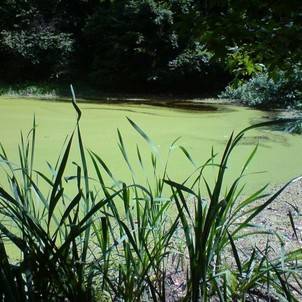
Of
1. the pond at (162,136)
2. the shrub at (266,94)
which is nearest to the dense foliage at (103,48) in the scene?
the shrub at (266,94)

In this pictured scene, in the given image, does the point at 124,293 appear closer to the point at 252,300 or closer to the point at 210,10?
the point at 252,300

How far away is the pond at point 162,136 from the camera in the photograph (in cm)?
364

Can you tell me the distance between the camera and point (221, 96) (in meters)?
8.91

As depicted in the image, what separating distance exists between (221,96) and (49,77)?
4.46 meters

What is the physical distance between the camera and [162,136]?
500 centimetres

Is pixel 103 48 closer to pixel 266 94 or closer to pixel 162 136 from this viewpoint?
pixel 266 94

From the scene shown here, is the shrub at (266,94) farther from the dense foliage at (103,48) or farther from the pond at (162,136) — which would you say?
the dense foliage at (103,48)

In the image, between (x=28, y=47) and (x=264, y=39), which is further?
(x=28, y=47)

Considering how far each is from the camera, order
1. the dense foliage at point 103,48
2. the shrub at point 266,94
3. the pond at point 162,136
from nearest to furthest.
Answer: the pond at point 162,136 → the shrub at point 266,94 → the dense foliage at point 103,48

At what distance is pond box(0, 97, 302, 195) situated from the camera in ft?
11.9

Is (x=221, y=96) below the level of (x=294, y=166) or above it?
above

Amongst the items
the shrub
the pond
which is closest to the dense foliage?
the shrub

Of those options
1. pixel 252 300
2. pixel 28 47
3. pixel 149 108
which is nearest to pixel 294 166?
pixel 252 300

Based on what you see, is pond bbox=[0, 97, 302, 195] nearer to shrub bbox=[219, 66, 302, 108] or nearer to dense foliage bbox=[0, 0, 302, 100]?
shrub bbox=[219, 66, 302, 108]
